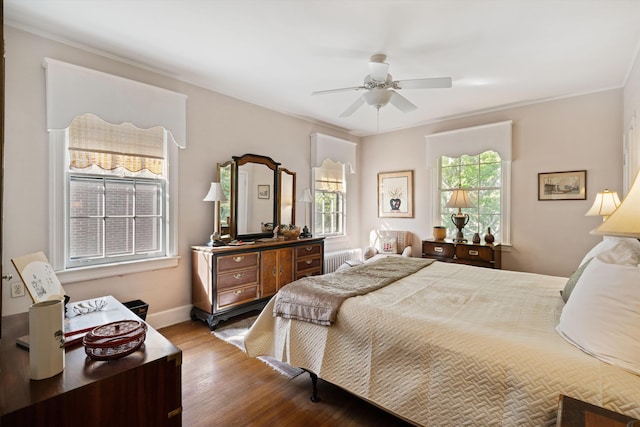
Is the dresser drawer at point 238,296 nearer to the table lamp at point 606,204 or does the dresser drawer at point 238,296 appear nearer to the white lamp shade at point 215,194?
the white lamp shade at point 215,194

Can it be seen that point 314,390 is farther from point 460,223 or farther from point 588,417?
point 460,223

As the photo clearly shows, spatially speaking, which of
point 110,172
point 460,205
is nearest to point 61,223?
point 110,172

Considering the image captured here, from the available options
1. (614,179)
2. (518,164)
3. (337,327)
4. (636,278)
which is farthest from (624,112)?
(337,327)

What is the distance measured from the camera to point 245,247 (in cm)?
337

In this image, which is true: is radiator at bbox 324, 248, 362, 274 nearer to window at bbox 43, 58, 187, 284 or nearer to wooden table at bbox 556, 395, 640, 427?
window at bbox 43, 58, 187, 284

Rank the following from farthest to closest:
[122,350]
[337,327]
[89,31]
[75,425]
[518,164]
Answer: [518,164] → [89,31] → [337,327] → [122,350] → [75,425]

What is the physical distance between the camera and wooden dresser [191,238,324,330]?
10.3 feet

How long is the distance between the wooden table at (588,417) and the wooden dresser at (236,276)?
2.86 meters

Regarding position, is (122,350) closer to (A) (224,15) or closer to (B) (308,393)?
(B) (308,393)

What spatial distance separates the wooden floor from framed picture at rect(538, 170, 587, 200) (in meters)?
3.58

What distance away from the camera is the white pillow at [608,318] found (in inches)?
45.8

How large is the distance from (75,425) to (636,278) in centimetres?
222

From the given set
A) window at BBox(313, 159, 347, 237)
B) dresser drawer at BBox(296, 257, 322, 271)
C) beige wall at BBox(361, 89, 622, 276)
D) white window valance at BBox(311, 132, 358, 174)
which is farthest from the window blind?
beige wall at BBox(361, 89, 622, 276)

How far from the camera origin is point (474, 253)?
4020mm
